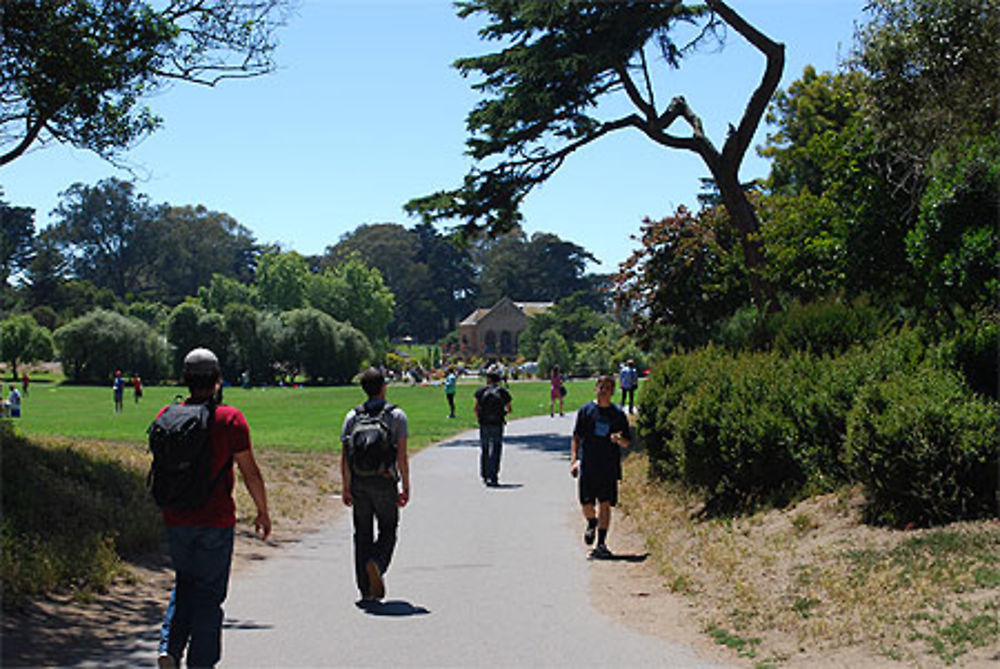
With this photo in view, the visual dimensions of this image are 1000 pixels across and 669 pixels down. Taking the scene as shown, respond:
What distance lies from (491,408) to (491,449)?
0.80 meters

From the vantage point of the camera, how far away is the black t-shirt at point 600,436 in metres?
10.4

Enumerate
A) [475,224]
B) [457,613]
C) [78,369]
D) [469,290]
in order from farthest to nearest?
[469,290], [78,369], [475,224], [457,613]

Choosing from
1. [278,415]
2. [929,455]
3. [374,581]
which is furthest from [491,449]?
[278,415]

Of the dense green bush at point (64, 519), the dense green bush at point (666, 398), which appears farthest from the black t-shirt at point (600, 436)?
the dense green bush at point (64, 519)

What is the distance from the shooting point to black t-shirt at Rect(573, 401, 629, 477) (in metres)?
10.4

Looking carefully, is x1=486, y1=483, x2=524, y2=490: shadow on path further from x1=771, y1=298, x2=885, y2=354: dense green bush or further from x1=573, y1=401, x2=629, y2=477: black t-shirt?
x1=573, y1=401, x2=629, y2=477: black t-shirt

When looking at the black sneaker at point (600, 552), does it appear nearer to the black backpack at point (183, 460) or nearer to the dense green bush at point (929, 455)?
the dense green bush at point (929, 455)

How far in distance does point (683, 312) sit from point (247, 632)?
68.7 feet

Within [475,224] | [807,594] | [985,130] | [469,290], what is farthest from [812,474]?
[469,290]

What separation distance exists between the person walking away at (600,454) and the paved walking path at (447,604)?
52 centimetres

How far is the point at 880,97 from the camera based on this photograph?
11.6m

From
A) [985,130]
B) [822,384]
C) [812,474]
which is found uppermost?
[985,130]

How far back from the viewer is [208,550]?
18.5 ft

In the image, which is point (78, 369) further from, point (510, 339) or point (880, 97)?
point (880, 97)
